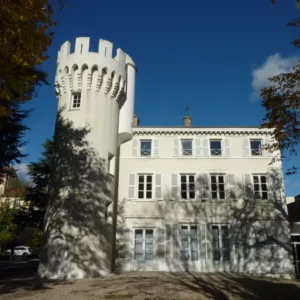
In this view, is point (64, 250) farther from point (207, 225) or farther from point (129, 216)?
point (207, 225)

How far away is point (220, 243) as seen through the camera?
63.4 ft

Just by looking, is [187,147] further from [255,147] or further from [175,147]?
[255,147]

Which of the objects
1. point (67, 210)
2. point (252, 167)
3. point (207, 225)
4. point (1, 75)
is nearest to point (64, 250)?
point (67, 210)

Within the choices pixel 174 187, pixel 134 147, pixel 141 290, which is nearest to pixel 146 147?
pixel 134 147

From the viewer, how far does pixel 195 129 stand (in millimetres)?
21688

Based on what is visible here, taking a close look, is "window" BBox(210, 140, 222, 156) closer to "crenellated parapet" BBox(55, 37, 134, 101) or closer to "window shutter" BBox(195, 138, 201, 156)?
"window shutter" BBox(195, 138, 201, 156)

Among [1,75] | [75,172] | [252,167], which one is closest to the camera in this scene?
[1,75]

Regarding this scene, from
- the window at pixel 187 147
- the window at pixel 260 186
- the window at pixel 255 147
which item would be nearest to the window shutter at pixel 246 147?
the window at pixel 255 147

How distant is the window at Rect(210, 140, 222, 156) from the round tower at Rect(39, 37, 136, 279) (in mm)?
6161

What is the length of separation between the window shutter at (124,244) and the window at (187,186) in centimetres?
455

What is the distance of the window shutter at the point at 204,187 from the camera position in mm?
20234

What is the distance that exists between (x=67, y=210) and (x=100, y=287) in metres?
5.43

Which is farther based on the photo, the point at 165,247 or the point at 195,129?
the point at 195,129

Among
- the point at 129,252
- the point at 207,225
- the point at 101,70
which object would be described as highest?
the point at 101,70
